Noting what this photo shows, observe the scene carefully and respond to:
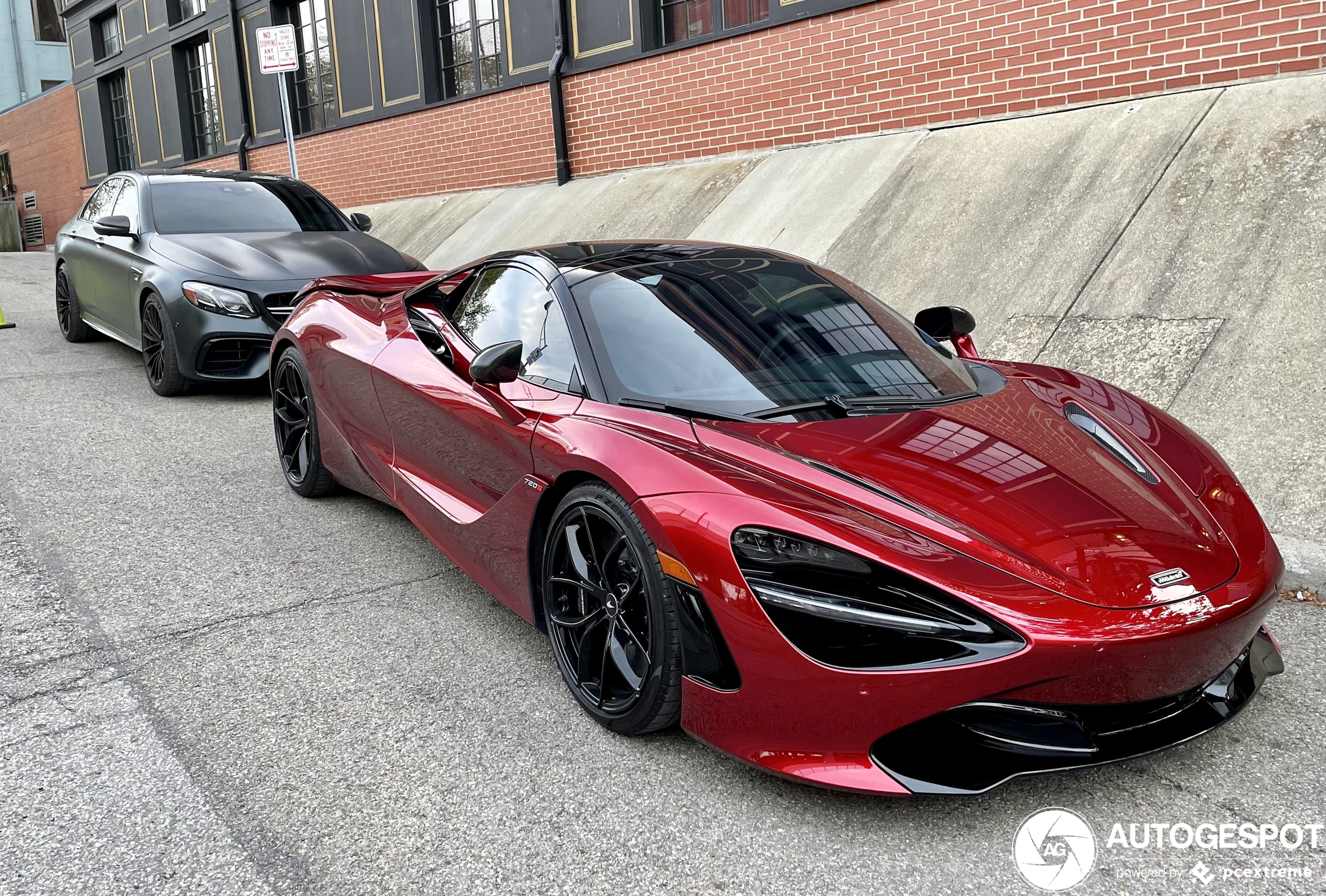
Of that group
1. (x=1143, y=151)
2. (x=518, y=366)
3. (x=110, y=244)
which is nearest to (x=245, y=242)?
(x=110, y=244)

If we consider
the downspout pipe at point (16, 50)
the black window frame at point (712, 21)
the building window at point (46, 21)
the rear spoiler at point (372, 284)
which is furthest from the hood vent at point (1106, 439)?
the building window at point (46, 21)

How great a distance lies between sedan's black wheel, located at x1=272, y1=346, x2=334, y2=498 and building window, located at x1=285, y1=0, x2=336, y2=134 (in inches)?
478

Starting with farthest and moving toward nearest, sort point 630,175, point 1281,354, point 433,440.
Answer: point 630,175 < point 1281,354 < point 433,440

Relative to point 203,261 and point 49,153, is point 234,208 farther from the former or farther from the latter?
point 49,153

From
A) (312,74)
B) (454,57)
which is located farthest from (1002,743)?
(312,74)

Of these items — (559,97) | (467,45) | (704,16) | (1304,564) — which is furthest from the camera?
(467,45)

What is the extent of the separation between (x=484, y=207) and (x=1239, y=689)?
433 inches

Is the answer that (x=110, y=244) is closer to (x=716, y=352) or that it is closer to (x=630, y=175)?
(x=630, y=175)

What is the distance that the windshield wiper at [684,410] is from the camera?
282 centimetres

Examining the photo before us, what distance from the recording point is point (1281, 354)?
4.77 metres

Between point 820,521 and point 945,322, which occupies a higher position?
point 945,322

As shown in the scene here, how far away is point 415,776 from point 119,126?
Result: 25817 mm

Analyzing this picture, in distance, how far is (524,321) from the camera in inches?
138

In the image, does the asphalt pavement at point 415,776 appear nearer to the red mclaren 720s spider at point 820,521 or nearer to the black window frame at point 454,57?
the red mclaren 720s spider at point 820,521
